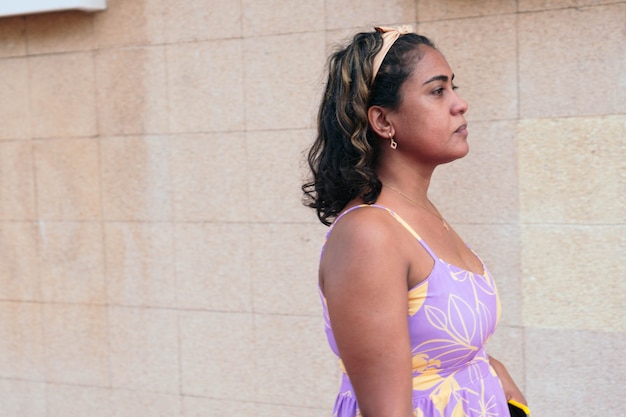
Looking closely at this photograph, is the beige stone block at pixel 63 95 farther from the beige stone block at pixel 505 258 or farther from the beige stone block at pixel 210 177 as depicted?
the beige stone block at pixel 505 258

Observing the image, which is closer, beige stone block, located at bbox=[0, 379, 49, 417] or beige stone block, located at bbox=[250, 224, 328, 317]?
beige stone block, located at bbox=[250, 224, 328, 317]

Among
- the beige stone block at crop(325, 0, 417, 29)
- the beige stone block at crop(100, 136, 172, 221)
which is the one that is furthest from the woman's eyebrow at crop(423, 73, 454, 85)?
the beige stone block at crop(100, 136, 172, 221)

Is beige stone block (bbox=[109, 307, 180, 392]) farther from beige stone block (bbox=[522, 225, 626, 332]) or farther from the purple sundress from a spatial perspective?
the purple sundress

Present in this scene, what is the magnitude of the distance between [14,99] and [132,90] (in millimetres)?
904

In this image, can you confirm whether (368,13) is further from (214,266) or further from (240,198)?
(214,266)

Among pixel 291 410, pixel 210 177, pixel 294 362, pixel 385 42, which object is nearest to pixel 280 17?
pixel 210 177

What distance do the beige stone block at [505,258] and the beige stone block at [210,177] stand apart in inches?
53.1

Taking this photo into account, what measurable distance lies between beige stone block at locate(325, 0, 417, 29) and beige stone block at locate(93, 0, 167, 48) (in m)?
1.08

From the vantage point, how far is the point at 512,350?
4.22 meters

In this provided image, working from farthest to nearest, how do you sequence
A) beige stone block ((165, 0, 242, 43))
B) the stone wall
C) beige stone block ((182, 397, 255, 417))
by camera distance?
beige stone block ((182, 397, 255, 417)), beige stone block ((165, 0, 242, 43)), the stone wall

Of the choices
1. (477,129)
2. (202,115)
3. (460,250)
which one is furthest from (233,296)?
(460,250)

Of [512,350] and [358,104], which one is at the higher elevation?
[358,104]

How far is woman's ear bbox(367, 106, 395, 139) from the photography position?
7.18ft

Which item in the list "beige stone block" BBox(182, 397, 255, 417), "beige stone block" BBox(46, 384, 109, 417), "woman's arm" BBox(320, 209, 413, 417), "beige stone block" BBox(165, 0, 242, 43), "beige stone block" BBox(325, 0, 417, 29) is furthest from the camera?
"beige stone block" BBox(46, 384, 109, 417)
